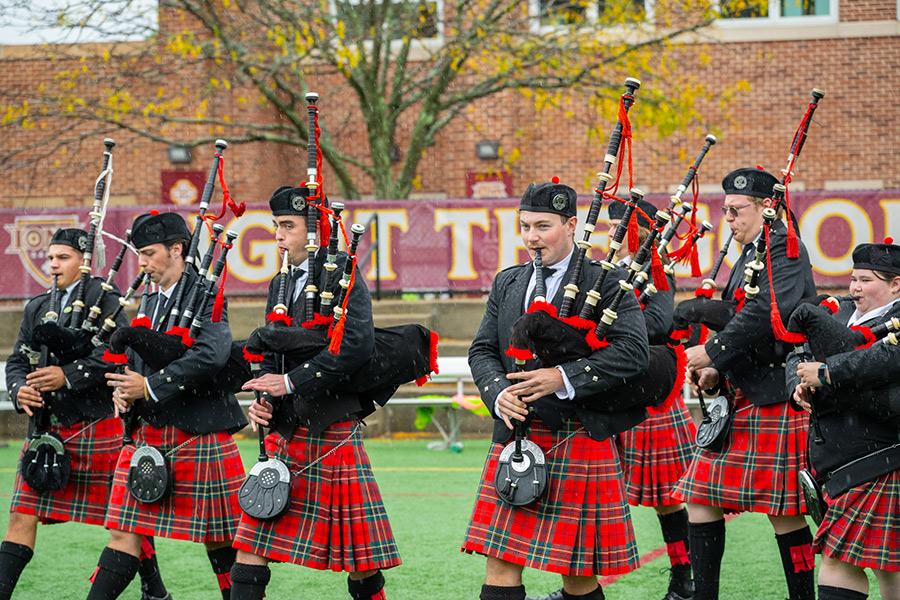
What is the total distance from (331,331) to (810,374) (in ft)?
5.14

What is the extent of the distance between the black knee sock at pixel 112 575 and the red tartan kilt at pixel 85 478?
640 mm

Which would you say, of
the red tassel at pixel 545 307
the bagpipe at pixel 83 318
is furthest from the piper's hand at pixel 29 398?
the red tassel at pixel 545 307

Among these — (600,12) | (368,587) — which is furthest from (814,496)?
(600,12)

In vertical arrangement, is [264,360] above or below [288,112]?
below

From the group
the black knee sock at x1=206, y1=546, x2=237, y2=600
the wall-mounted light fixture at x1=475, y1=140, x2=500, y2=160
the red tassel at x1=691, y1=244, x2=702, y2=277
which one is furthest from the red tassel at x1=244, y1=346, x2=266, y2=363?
the wall-mounted light fixture at x1=475, y1=140, x2=500, y2=160

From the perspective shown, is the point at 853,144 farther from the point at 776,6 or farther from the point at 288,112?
the point at 288,112

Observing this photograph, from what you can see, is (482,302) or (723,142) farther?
(723,142)

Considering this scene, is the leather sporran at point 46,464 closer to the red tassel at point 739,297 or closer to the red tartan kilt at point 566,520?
the red tartan kilt at point 566,520

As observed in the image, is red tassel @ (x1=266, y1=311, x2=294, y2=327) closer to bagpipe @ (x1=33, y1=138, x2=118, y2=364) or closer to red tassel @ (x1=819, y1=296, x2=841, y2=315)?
bagpipe @ (x1=33, y1=138, x2=118, y2=364)

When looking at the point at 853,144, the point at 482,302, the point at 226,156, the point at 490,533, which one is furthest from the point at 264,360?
the point at 853,144

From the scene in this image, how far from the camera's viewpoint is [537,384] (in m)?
3.82

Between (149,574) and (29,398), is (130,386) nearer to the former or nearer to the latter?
(29,398)

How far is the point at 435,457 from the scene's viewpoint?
9641 millimetres

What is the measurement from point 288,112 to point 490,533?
10613mm
